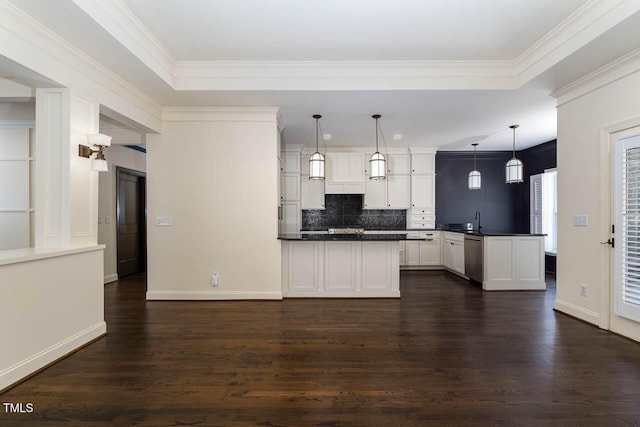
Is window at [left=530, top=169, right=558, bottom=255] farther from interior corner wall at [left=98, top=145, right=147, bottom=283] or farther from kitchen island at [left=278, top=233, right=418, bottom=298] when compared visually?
interior corner wall at [left=98, top=145, right=147, bottom=283]

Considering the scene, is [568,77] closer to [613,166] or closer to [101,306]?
[613,166]

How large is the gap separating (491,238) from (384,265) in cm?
192

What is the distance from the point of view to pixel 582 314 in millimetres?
3520

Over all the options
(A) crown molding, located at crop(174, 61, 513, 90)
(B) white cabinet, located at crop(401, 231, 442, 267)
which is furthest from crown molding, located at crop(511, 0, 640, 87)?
(B) white cabinet, located at crop(401, 231, 442, 267)

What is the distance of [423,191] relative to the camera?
23.1 feet

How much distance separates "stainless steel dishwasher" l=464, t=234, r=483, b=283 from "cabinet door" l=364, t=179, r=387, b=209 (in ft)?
6.36

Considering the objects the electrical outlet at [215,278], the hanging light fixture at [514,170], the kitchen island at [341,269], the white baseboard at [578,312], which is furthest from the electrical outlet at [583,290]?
the electrical outlet at [215,278]

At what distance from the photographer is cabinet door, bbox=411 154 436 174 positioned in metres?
7.04

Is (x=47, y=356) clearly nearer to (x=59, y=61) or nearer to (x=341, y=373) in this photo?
(x=341, y=373)

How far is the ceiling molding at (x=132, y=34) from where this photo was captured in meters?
2.39

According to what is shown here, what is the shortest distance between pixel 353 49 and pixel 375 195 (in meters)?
4.08

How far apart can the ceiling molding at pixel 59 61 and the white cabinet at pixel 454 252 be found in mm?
5558

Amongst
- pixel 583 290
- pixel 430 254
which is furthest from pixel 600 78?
pixel 430 254

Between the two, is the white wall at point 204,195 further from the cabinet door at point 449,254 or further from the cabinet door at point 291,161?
the cabinet door at point 449,254
